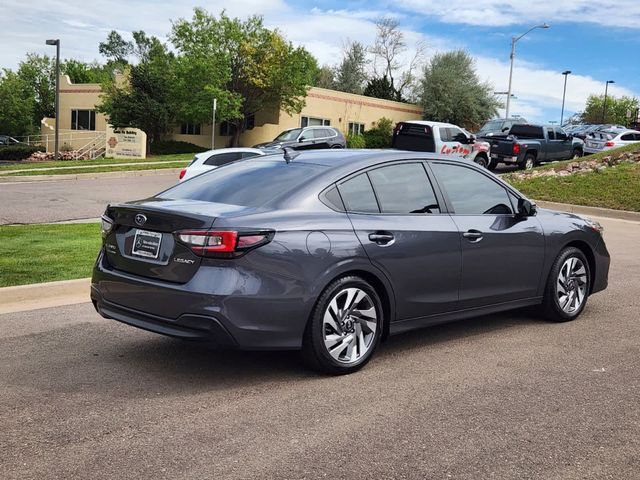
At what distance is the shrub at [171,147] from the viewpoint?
40719mm

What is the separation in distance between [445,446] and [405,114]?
50.7 metres

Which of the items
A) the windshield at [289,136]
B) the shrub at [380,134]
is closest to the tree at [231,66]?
the shrub at [380,134]

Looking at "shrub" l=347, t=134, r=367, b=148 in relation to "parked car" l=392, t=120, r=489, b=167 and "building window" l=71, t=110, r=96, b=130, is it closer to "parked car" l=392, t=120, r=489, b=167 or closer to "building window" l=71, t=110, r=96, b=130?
"building window" l=71, t=110, r=96, b=130

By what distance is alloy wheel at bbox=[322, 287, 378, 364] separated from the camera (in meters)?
5.00

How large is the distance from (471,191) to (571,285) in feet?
5.15

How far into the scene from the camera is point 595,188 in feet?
65.1

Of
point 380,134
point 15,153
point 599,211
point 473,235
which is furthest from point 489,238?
point 380,134

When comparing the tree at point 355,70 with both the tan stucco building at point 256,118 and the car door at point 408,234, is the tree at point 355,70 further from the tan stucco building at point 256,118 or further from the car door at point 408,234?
the car door at point 408,234

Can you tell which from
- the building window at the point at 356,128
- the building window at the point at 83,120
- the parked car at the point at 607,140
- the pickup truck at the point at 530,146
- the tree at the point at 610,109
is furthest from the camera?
the tree at the point at 610,109

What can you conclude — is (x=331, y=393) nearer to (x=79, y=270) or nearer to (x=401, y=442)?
(x=401, y=442)

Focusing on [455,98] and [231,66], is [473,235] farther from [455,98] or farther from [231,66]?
[455,98]

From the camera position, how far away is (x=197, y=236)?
4.66m

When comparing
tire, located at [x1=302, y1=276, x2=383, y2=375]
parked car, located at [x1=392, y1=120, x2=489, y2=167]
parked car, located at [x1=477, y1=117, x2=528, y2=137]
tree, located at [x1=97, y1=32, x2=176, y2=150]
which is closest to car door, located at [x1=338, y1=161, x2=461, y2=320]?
tire, located at [x1=302, y1=276, x2=383, y2=375]

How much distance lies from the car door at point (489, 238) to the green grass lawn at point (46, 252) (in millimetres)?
4289
